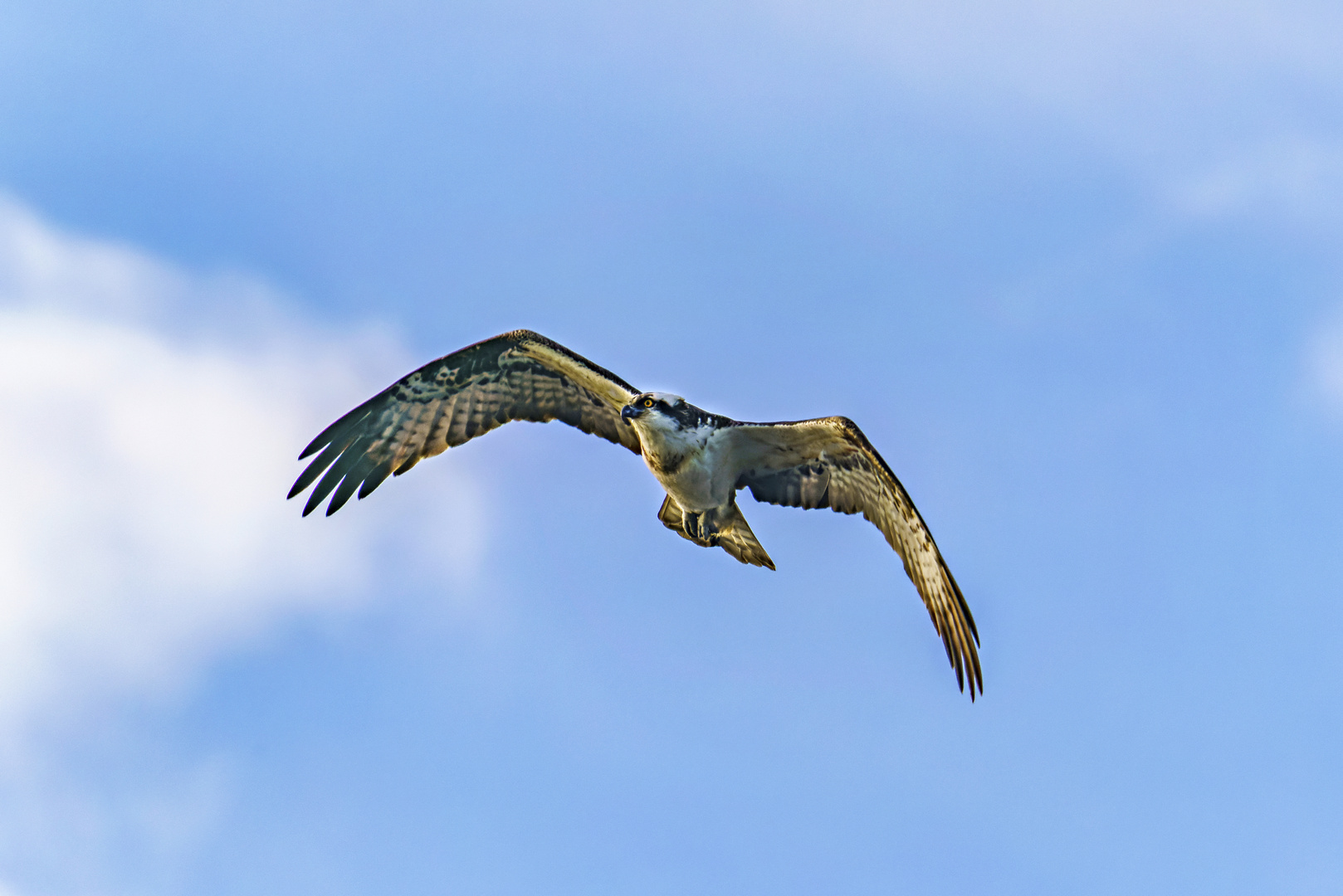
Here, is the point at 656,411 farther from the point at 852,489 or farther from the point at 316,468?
the point at 316,468

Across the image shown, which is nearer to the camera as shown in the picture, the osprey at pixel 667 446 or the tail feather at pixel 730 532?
the osprey at pixel 667 446

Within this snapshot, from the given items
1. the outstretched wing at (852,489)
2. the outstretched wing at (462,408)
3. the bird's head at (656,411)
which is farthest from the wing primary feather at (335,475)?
the outstretched wing at (852,489)

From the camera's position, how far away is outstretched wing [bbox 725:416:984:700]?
12.4 meters

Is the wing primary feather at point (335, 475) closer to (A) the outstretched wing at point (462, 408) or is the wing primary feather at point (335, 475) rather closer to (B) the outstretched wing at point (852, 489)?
(A) the outstretched wing at point (462, 408)

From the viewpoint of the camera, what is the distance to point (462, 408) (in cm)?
1362

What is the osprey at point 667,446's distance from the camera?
12383mm

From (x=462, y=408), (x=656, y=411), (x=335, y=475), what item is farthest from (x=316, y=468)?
(x=656, y=411)

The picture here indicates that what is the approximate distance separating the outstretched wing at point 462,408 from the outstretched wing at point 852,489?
162 cm

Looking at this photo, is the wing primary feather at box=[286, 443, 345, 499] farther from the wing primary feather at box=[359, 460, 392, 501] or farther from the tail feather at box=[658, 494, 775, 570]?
the tail feather at box=[658, 494, 775, 570]

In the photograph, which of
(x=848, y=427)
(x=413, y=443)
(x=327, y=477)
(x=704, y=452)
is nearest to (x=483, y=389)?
(x=413, y=443)

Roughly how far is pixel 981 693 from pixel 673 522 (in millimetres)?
3965

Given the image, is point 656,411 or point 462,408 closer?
point 656,411

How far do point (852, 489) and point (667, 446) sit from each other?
2346 mm

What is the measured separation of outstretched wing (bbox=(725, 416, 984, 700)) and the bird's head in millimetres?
728
